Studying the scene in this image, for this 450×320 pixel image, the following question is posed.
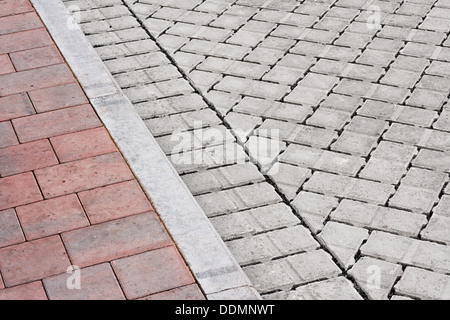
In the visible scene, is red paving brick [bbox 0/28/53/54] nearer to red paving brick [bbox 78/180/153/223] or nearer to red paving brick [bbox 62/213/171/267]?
red paving brick [bbox 78/180/153/223]

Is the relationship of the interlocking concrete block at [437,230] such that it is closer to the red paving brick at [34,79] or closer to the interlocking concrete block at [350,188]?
the interlocking concrete block at [350,188]

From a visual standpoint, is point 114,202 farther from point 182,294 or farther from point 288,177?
point 288,177

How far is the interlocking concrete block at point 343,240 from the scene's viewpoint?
391 cm

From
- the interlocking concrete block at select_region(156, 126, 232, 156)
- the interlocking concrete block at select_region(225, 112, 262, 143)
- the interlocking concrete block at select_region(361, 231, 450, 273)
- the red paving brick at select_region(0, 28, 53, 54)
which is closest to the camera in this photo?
the interlocking concrete block at select_region(361, 231, 450, 273)

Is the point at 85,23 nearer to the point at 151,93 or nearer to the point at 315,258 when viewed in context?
the point at 151,93

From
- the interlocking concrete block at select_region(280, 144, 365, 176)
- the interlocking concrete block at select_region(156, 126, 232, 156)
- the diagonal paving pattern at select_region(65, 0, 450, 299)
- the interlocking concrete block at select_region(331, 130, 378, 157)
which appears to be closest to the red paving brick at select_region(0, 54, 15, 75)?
the diagonal paving pattern at select_region(65, 0, 450, 299)

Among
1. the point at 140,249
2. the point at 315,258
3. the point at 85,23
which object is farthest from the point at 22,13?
the point at 315,258

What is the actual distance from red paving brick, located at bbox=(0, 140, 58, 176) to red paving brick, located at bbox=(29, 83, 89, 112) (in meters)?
0.45

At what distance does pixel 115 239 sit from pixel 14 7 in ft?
11.5

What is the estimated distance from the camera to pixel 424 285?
12.2 ft

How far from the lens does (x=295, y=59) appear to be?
579 cm

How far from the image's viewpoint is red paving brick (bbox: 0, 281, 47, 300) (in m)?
3.65

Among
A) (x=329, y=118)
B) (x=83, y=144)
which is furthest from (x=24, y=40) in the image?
(x=329, y=118)
